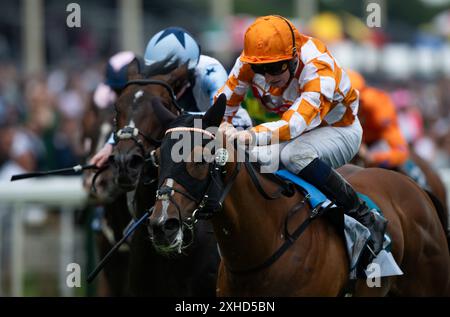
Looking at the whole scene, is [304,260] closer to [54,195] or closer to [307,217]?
[307,217]

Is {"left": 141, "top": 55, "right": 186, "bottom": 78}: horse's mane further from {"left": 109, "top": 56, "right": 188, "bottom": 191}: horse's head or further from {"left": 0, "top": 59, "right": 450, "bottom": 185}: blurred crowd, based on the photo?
{"left": 0, "top": 59, "right": 450, "bottom": 185}: blurred crowd

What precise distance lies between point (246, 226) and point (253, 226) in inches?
1.6

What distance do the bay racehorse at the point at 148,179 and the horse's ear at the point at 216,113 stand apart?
0.84 m

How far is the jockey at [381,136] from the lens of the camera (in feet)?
27.0

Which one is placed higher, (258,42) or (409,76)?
(258,42)

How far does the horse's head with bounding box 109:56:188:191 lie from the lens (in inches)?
217

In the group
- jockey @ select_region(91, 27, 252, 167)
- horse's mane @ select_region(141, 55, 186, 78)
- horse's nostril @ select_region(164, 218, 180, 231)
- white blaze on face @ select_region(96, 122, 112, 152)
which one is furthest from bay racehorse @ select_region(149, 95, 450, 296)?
white blaze on face @ select_region(96, 122, 112, 152)

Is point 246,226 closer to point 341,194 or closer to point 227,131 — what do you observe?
point 227,131

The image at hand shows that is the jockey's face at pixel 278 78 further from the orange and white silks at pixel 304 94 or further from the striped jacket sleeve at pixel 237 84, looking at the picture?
the striped jacket sleeve at pixel 237 84

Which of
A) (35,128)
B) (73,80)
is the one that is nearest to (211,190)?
(35,128)

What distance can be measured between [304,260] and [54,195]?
448cm

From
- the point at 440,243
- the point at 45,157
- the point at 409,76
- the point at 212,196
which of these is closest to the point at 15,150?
the point at 45,157

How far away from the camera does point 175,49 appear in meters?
5.99

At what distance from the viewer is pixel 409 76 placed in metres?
27.9
